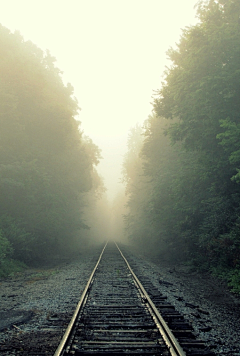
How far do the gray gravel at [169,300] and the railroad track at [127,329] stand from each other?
15.8 inches

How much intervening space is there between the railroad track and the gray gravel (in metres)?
0.40

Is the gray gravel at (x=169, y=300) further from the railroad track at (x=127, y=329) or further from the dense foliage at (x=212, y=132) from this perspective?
the dense foliage at (x=212, y=132)

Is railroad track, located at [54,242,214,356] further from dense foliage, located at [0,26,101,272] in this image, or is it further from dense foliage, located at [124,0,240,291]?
dense foliage, located at [0,26,101,272]

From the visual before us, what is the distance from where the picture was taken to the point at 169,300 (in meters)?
6.86

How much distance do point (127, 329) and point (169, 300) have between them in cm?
272

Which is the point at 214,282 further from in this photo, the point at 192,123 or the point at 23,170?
the point at 23,170

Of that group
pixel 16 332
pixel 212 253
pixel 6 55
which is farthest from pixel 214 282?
pixel 6 55

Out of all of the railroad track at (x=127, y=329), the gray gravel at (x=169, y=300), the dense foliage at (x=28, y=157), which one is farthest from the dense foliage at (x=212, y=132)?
the dense foliage at (x=28, y=157)

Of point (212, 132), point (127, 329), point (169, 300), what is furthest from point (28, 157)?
point (127, 329)

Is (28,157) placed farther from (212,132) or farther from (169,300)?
(169,300)

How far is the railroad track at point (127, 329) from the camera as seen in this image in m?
3.76

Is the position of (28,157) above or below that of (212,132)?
above

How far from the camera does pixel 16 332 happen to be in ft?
15.2

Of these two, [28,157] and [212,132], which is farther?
[28,157]
